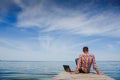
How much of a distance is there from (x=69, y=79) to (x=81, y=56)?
80.5 inches

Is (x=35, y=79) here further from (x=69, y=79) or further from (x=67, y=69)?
(x=69, y=79)

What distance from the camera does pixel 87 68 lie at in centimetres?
934

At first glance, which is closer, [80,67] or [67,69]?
[80,67]

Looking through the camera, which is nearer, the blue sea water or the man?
the man

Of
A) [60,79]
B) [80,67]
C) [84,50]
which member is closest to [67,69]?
[80,67]

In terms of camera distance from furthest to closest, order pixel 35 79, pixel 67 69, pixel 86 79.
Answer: pixel 35 79 → pixel 67 69 → pixel 86 79

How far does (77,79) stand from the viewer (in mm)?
7125

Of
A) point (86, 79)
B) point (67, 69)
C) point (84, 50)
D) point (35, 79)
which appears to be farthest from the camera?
point (35, 79)

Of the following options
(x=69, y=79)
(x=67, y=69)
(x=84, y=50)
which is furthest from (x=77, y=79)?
(x=67, y=69)

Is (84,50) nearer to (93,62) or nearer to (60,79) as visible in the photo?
(93,62)

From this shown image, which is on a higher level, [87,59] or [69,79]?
[87,59]

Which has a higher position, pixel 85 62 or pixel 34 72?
pixel 34 72

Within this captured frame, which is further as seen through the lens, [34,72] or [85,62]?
[34,72]

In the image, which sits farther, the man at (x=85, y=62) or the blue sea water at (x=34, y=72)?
the blue sea water at (x=34, y=72)
